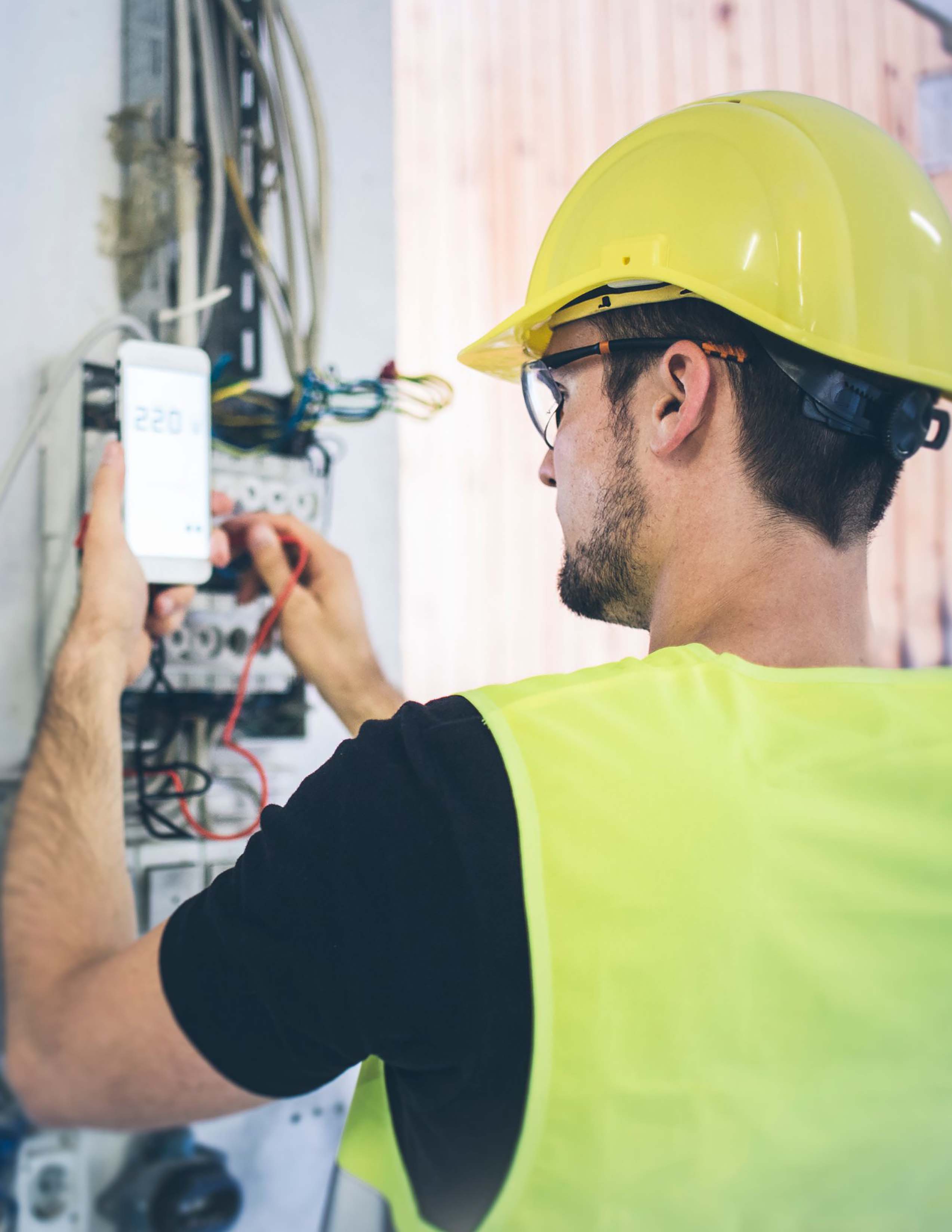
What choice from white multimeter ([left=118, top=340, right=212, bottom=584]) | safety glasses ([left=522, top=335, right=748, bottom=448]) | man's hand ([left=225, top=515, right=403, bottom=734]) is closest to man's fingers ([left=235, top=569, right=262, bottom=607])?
man's hand ([left=225, top=515, right=403, bottom=734])

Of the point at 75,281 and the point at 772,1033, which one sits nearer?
the point at 772,1033

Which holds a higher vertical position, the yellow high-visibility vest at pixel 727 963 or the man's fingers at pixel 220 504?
the man's fingers at pixel 220 504

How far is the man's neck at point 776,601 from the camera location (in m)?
0.80

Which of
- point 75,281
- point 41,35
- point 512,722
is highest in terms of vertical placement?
point 41,35

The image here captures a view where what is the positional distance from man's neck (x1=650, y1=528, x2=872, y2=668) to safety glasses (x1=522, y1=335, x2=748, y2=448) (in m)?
0.15

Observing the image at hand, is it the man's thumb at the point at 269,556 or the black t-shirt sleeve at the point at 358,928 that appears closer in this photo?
the black t-shirt sleeve at the point at 358,928

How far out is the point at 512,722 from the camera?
26.8 inches

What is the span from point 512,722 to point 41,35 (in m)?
0.97

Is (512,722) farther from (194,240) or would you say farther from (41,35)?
(41,35)

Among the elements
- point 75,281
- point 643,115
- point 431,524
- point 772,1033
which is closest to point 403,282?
point 431,524

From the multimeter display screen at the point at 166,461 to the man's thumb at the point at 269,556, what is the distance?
0.09 meters

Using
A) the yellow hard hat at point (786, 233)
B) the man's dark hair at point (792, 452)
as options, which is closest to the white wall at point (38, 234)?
the yellow hard hat at point (786, 233)

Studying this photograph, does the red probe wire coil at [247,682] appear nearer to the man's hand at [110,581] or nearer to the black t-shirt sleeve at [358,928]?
the man's hand at [110,581]

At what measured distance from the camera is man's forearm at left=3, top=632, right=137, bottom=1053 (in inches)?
31.9
